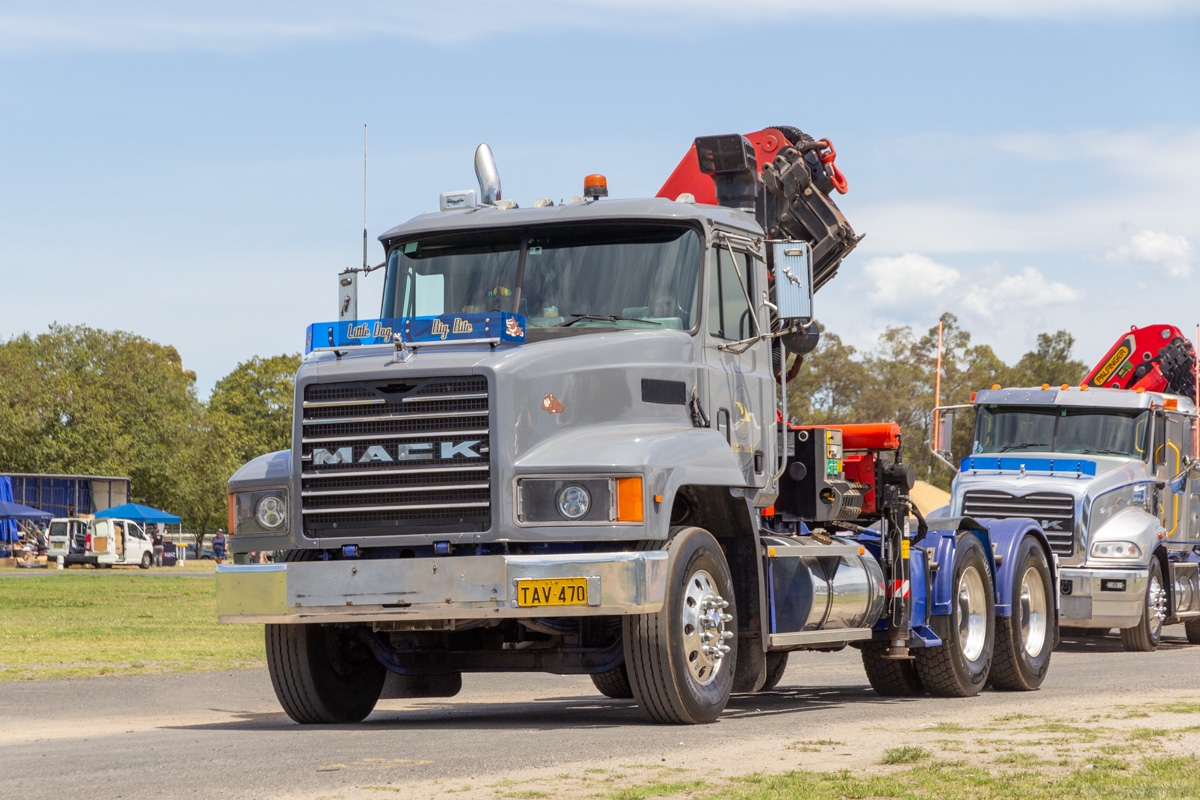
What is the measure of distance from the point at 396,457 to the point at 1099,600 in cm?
1195

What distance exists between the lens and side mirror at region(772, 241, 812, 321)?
11.2m

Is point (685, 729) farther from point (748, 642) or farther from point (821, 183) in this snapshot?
point (821, 183)

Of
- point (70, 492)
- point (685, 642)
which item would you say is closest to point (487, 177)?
point (685, 642)

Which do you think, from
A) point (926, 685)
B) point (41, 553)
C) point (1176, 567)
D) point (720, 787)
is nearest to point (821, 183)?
point (926, 685)

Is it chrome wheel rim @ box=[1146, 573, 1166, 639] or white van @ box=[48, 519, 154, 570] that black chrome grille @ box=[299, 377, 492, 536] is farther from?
white van @ box=[48, 519, 154, 570]

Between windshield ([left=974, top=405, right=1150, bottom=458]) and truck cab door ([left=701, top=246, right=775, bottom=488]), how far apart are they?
977 cm

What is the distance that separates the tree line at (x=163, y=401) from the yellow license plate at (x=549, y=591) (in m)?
62.9

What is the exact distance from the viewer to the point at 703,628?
33.4 feet

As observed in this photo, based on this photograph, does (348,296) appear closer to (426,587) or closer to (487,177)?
(487,177)

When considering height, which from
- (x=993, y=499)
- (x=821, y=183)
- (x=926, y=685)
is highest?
(x=821, y=183)

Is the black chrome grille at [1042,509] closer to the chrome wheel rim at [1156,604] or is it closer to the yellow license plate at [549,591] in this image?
the chrome wheel rim at [1156,604]

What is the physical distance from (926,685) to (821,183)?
4132mm

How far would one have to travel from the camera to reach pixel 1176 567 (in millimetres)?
20719

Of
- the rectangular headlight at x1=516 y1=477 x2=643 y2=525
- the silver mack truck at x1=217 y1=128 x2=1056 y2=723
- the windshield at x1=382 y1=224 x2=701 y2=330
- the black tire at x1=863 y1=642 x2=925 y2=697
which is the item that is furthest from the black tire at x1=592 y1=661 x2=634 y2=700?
the rectangular headlight at x1=516 y1=477 x2=643 y2=525
